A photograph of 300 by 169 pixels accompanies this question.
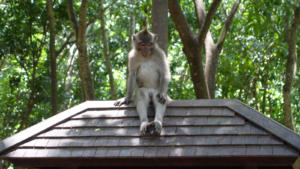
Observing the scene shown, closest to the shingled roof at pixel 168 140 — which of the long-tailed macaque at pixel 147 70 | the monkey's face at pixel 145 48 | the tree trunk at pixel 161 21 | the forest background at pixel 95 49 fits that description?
the long-tailed macaque at pixel 147 70

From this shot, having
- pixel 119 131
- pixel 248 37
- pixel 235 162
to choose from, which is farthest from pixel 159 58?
pixel 248 37

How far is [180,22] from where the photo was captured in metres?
7.93

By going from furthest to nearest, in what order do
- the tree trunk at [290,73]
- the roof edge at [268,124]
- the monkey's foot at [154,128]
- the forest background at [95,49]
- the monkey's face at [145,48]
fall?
the tree trunk at [290,73] < the forest background at [95,49] < the monkey's face at [145,48] < the monkey's foot at [154,128] < the roof edge at [268,124]

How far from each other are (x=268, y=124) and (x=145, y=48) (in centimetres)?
234

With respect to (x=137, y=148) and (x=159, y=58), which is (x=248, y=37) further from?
(x=137, y=148)

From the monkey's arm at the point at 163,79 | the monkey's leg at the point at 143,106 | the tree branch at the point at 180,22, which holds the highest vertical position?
the tree branch at the point at 180,22

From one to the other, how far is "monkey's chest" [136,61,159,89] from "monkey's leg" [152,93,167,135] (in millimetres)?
716

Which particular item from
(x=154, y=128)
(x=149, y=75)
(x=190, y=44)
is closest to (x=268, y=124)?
(x=154, y=128)

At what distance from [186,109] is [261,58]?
8.17m

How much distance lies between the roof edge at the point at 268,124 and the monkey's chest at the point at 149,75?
1.44 meters

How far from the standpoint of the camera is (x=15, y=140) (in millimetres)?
5582

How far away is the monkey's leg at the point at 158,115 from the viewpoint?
5328 mm

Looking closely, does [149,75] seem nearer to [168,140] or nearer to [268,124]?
[168,140]

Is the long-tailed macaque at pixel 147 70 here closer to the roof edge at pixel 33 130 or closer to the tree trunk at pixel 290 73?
the roof edge at pixel 33 130
